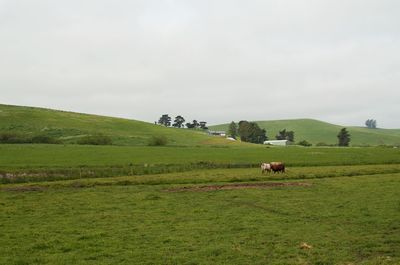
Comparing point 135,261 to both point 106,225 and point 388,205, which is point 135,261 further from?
point 388,205

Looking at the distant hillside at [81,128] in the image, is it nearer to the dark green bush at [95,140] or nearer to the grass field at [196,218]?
the dark green bush at [95,140]

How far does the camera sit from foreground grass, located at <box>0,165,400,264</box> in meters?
14.3

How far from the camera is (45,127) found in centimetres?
11825

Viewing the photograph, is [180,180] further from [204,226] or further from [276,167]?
[204,226]

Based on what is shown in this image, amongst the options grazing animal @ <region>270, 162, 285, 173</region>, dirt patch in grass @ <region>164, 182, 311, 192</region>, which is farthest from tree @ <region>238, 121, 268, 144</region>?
dirt patch in grass @ <region>164, 182, 311, 192</region>

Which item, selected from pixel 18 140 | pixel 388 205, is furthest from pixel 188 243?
pixel 18 140

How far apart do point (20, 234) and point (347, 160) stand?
52.6 m

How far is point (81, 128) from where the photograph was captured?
124438mm

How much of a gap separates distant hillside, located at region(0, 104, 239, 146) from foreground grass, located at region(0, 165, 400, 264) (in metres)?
79.1

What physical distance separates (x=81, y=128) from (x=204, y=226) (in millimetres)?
111096

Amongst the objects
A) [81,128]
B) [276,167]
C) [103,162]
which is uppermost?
[81,128]

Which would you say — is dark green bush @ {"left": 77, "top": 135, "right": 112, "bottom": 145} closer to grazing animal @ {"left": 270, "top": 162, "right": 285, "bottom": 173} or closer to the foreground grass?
grazing animal @ {"left": 270, "top": 162, "right": 285, "bottom": 173}

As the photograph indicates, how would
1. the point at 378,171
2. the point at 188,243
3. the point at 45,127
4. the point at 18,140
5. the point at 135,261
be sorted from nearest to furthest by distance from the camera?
1. the point at 135,261
2. the point at 188,243
3. the point at 378,171
4. the point at 18,140
5. the point at 45,127

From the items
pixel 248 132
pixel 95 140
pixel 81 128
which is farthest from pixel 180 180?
pixel 248 132
